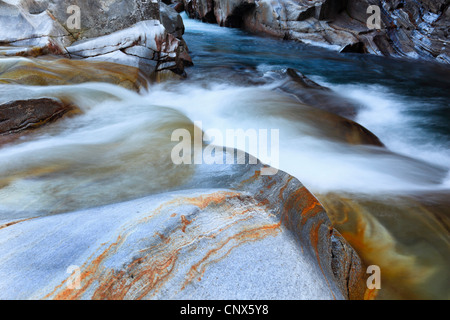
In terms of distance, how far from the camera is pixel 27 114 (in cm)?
410

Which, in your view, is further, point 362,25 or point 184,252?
point 362,25

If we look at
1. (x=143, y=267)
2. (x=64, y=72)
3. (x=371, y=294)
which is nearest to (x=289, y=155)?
(x=371, y=294)

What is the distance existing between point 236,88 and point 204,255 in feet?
20.9

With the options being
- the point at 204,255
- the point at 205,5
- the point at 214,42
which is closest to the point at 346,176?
the point at 204,255

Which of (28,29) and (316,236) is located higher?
(28,29)

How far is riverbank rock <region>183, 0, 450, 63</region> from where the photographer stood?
43.0ft

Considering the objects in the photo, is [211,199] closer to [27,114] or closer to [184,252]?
[184,252]

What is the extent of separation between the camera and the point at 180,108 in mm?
6438

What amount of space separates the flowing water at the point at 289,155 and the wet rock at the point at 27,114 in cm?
17

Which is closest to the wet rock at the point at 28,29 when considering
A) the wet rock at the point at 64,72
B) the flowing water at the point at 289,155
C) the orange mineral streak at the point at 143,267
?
the wet rock at the point at 64,72

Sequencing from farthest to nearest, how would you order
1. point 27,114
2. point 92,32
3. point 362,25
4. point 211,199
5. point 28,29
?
point 362,25 < point 92,32 < point 28,29 < point 27,114 < point 211,199

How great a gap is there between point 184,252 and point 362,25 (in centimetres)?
1608

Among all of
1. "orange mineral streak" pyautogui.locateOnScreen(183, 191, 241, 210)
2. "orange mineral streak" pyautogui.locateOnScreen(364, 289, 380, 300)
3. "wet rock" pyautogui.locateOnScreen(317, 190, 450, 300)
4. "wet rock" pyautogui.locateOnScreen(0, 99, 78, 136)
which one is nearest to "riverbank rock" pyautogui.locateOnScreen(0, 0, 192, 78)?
"wet rock" pyautogui.locateOnScreen(0, 99, 78, 136)

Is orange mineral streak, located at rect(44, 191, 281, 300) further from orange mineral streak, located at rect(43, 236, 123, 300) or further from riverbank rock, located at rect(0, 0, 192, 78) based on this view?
riverbank rock, located at rect(0, 0, 192, 78)
